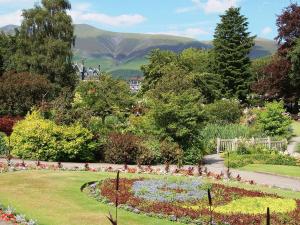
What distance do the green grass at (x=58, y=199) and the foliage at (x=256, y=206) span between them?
7.39ft

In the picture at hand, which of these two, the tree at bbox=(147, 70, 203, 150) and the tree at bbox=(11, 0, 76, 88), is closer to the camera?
the tree at bbox=(147, 70, 203, 150)

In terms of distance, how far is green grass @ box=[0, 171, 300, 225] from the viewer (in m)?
13.2

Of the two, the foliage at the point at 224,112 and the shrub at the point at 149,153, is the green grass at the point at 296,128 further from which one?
the shrub at the point at 149,153

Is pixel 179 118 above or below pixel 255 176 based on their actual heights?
above

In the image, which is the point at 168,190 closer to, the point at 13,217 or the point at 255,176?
the point at 13,217

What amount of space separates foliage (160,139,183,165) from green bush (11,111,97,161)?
382 cm

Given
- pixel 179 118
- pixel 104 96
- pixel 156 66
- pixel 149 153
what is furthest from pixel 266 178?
pixel 156 66

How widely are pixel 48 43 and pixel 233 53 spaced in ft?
90.1

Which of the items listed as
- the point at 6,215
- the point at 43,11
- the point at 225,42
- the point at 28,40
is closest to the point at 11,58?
the point at 28,40

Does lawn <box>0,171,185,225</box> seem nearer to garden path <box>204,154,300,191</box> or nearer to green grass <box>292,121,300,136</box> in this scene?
garden path <box>204,154,300,191</box>

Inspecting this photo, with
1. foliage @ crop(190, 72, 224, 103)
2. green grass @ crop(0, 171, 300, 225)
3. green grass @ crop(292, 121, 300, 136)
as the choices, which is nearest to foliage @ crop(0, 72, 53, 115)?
foliage @ crop(190, 72, 224, 103)

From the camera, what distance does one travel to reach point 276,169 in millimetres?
26203

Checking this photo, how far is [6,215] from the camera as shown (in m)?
13.2

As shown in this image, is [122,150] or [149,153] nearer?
[122,150]
